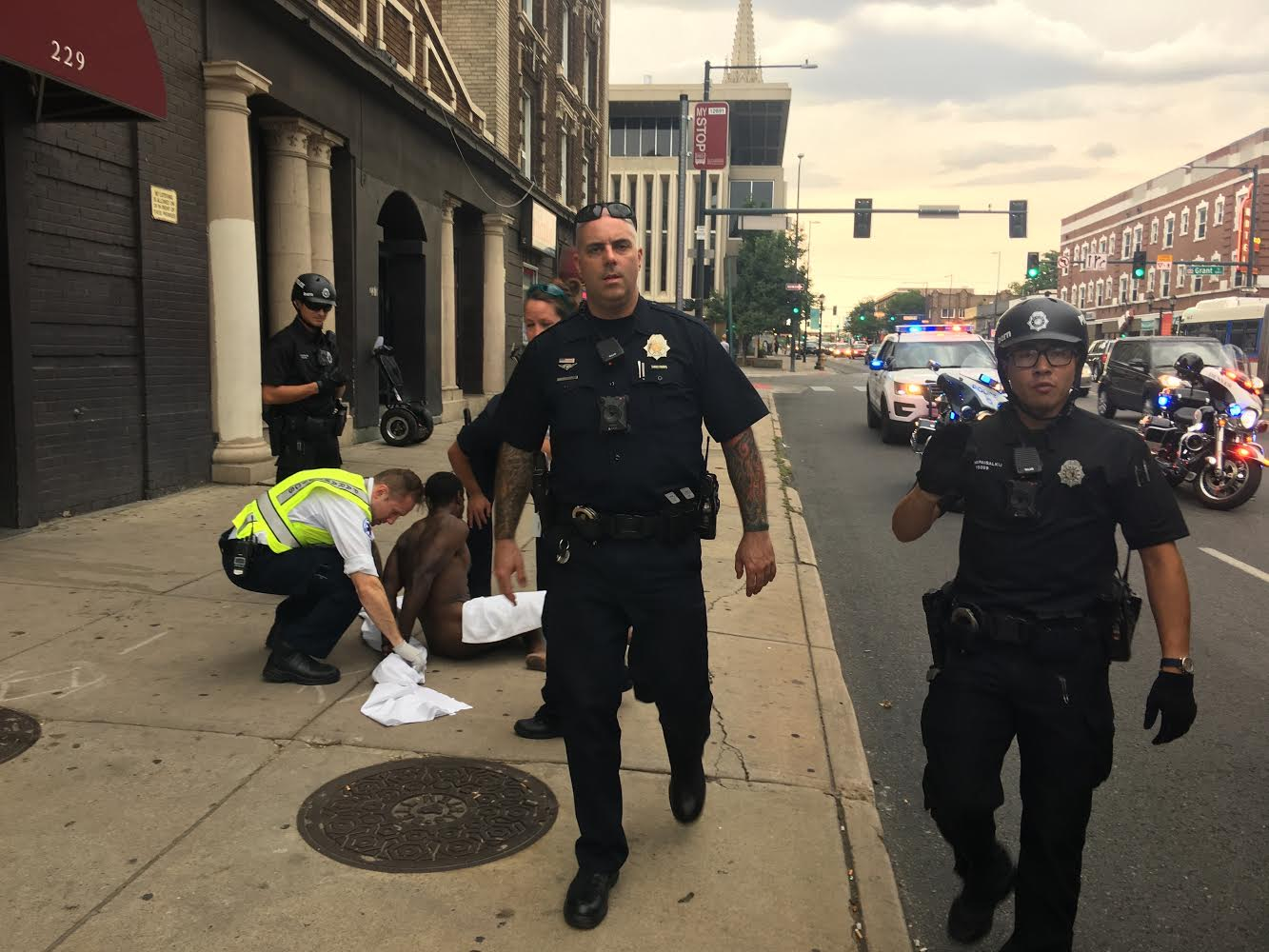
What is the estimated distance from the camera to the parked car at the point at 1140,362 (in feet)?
63.5

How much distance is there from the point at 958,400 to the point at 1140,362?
41.2 feet

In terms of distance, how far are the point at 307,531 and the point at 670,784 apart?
85.5 inches

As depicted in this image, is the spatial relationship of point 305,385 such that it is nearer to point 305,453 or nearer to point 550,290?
point 305,453

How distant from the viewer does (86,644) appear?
16.9 feet

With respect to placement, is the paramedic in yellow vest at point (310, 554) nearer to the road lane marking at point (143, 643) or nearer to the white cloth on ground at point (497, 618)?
the white cloth on ground at point (497, 618)

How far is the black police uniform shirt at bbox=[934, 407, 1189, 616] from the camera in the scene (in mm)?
2703

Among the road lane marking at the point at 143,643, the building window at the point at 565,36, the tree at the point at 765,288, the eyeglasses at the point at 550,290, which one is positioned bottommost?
the road lane marking at the point at 143,643

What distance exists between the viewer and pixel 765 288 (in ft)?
193

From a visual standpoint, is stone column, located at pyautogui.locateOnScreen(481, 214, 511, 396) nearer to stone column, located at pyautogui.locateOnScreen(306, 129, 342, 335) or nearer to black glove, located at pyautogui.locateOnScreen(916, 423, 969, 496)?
stone column, located at pyautogui.locateOnScreen(306, 129, 342, 335)

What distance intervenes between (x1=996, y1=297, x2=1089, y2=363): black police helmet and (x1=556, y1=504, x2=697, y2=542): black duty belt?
40.8 inches

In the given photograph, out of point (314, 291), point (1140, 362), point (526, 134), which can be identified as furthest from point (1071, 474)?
point (526, 134)

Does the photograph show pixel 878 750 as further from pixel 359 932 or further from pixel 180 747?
pixel 180 747

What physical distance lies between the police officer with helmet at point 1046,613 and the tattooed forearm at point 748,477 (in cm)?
61

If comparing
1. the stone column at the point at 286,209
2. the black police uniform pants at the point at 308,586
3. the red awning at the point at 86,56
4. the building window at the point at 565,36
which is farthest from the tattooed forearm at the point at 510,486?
the building window at the point at 565,36
